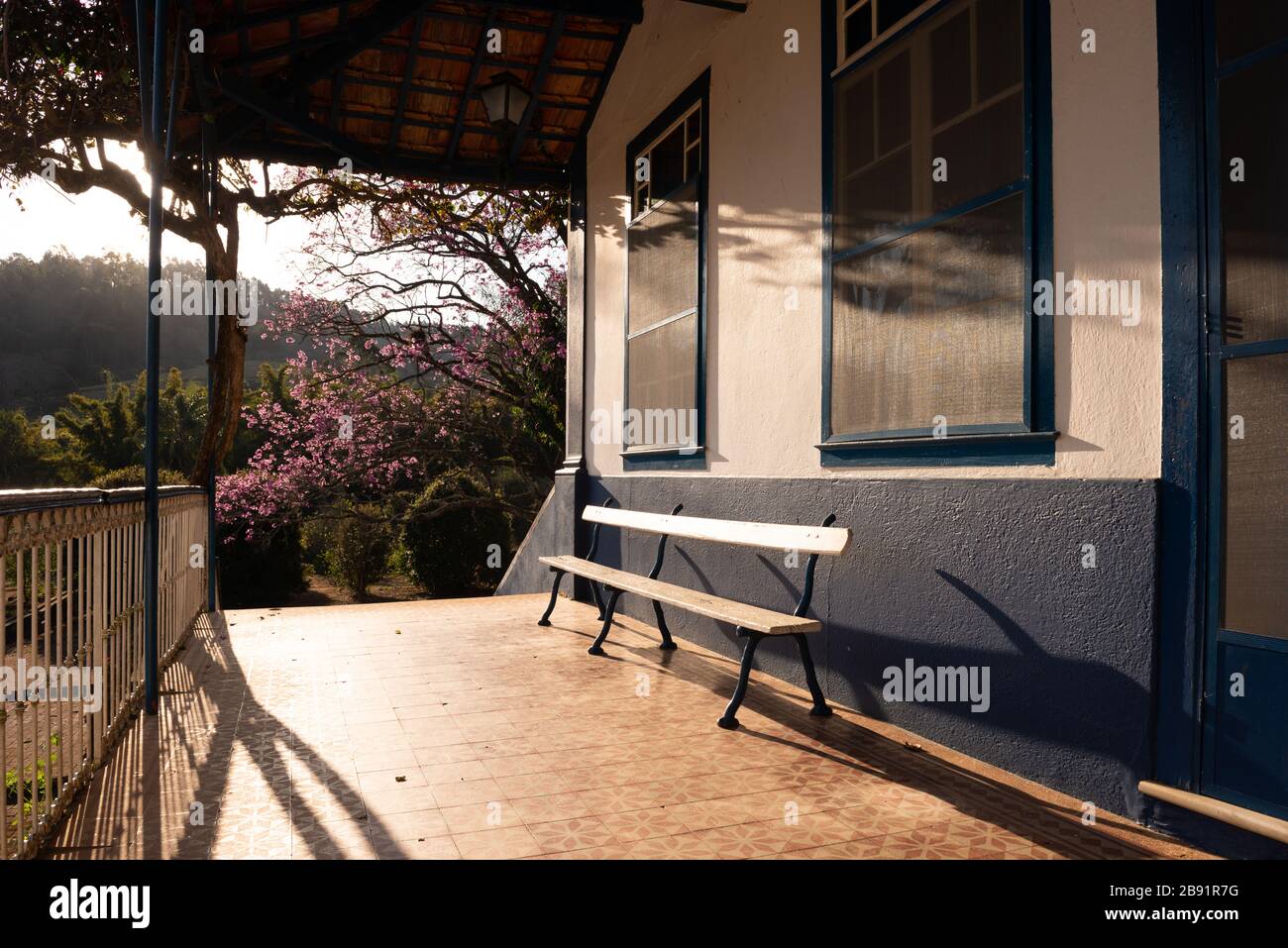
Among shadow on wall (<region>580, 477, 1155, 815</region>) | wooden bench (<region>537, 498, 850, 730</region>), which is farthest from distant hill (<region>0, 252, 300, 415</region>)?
shadow on wall (<region>580, 477, 1155, 815</region>)

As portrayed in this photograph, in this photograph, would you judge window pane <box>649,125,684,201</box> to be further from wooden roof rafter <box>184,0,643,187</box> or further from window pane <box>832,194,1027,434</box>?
window pane <box>832,194,1027,434</box>

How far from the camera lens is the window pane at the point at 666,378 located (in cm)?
625

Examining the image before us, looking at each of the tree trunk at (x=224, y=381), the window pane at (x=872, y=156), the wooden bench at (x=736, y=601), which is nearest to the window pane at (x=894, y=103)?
the window pane at (x=872, y=156)

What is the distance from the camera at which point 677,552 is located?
633 cm

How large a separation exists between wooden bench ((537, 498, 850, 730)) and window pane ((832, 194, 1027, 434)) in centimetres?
60

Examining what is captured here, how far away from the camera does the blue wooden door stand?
2479 millimetres

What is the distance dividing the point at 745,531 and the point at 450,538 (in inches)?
374

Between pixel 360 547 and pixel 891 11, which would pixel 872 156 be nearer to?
pixel 891 11

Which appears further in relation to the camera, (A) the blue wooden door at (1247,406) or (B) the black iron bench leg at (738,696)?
(B) the black iron bench leg at (738,696)

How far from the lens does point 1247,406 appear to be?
2557 mm

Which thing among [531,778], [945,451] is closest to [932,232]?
[945,451]

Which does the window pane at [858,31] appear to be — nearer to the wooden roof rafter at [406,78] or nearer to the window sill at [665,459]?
the window sill at [665,459]

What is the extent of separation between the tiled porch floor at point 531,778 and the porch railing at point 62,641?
145 millimetres
